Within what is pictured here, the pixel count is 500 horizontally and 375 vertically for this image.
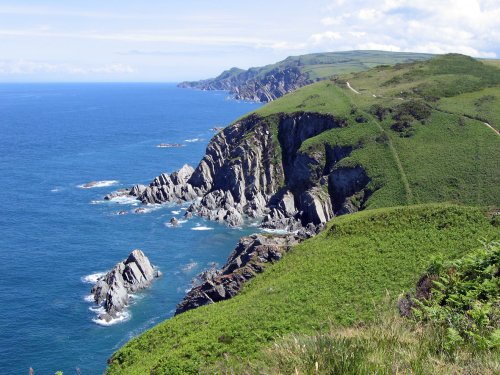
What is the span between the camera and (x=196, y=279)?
3187 inches

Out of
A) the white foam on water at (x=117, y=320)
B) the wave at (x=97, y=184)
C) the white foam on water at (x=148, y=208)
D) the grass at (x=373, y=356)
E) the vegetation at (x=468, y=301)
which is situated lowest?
the white foam on water at (x=117, y=320)

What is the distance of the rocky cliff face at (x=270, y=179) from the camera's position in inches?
4336

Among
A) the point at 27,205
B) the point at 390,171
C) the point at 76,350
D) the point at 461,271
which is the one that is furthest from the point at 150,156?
the point at 461,271

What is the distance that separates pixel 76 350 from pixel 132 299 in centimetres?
1544

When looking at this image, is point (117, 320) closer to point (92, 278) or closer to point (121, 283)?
point (121, 283)

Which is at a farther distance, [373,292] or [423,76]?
[423,76]

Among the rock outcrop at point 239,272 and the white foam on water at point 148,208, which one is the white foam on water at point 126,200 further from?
the rock outcrop at point 239,272

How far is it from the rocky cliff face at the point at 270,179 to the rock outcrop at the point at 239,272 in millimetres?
31343

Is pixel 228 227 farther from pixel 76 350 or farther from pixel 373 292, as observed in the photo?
pixel 373 292

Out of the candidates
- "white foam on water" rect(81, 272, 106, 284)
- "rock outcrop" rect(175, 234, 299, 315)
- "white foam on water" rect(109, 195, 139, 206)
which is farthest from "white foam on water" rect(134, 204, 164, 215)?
"rock outcrop" rect(175, 234, 299, 315)

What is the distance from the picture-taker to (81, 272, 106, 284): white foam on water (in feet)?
264

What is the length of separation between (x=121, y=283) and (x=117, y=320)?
8362 mm

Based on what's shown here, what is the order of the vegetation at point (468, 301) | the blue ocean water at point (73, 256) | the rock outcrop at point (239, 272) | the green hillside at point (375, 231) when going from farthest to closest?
the blue ocean water at point (73, 256)
the rock outcrop at point (239, 272)
the green hillside at point (375, 231)
the vegetation at point (468, 301)

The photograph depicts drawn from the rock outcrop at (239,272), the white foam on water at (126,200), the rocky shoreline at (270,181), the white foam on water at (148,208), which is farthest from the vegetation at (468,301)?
the white foam on water at (126,200)
